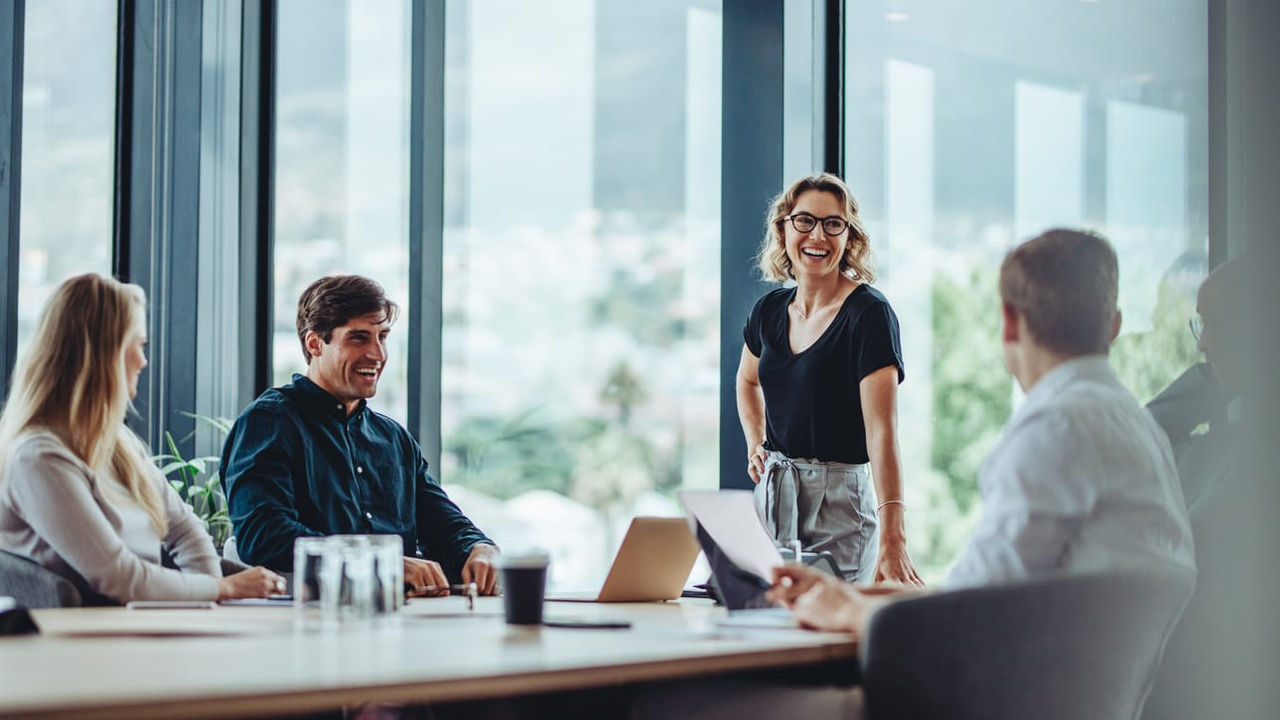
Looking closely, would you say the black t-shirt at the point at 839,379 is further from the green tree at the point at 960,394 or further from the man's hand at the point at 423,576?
the man's hand at the point at 423,576

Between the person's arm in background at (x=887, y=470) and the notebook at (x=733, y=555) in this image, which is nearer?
the notebook at (x=733, y=555)

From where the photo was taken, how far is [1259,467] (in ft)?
8.75

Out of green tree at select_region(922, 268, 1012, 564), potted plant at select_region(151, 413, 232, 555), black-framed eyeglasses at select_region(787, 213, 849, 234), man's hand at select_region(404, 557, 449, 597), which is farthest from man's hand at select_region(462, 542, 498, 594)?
potted plant at select_region(151, 413, 232, 555)

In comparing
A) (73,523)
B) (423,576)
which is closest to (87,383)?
(73,523)

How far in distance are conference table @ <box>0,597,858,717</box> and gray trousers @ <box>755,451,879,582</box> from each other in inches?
37.7

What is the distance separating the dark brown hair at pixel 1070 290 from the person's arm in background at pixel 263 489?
5.48 ft

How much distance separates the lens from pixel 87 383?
7.88 ft

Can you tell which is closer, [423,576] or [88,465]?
[88,465]

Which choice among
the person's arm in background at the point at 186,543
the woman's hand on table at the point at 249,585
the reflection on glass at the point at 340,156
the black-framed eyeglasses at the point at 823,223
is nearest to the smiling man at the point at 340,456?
the person's arm in background at the point at 186,543

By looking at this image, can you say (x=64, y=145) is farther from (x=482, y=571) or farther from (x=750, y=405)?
(x=482, y=571)

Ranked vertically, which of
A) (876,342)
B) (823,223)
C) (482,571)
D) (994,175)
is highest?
(994,175)

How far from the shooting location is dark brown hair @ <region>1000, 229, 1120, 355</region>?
191cm

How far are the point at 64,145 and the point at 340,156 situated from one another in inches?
54.6

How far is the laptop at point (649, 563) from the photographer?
8.04ft
